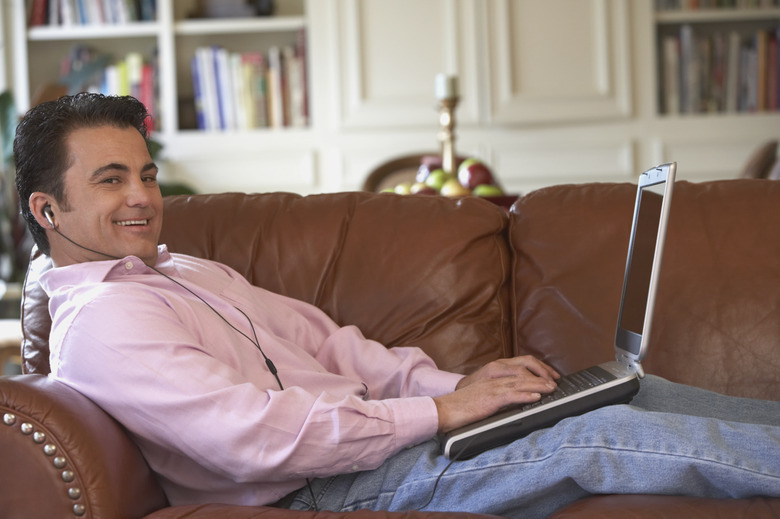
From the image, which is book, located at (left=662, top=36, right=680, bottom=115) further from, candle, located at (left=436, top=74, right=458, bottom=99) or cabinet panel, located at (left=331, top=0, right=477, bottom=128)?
candle, located at (left=436, top=74, right=458, bottom=99)

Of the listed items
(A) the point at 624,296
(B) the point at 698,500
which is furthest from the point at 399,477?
(A) the point at 624,296

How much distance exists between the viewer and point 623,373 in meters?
1.35

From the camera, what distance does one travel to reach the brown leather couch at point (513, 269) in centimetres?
159

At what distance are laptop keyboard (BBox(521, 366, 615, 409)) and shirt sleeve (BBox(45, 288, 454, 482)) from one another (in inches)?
7.1

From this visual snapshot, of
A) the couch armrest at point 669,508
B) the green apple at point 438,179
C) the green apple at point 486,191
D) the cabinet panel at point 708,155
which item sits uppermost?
the cabinet panel at point 708,155

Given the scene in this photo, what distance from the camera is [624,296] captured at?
1479mm

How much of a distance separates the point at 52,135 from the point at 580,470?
977 mm

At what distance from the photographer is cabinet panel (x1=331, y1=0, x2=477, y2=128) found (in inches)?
149

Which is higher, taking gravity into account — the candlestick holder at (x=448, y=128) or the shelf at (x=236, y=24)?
the shelf at (x=236, y=24)

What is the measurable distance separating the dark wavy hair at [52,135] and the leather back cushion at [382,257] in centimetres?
25

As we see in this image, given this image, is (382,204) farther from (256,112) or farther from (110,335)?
(256,112)

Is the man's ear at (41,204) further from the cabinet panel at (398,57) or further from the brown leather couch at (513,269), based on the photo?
the cabinet panel at (398,57)

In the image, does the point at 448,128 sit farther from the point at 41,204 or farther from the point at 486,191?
the point at 41,204

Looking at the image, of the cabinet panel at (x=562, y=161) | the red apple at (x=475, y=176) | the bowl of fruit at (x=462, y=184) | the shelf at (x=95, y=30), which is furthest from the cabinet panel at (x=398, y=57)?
the red apple at (x=475, y=176)
